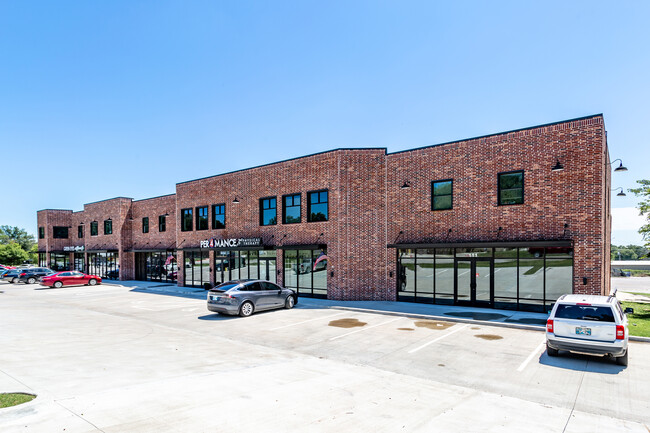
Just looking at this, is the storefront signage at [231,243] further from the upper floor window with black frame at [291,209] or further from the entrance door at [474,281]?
the entrance door at [474,281]

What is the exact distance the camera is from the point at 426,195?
19.6 meters

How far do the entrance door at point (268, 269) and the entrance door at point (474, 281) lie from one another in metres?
11.7

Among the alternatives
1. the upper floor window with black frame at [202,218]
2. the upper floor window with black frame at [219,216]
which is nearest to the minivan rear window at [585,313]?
the upper floor window with black frame at [219,216]

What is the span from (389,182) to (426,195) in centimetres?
228

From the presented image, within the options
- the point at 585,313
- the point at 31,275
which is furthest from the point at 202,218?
the point at 585,313

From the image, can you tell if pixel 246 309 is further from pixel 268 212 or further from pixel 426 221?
pixel 426 221

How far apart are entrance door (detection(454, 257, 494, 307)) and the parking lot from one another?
377 cm

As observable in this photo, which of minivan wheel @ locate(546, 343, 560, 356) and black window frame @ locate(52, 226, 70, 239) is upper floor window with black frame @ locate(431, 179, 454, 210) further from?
black window frame @ locate(52, 226, 70, 239)

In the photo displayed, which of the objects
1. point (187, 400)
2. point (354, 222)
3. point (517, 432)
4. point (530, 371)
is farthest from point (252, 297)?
point (517, 432)

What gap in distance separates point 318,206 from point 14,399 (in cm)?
1727

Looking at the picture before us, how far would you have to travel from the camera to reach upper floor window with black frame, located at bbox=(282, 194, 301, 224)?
2370 centimetres

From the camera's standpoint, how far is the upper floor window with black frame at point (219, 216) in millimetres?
28509

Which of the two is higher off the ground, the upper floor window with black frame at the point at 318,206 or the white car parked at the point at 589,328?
the upper floor window with black frame at the point at 318,206

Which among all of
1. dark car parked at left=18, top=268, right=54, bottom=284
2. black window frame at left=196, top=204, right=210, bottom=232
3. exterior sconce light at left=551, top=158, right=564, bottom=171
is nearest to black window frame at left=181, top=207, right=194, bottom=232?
black window frame at left=196, top=204, right=210, bottom=232
